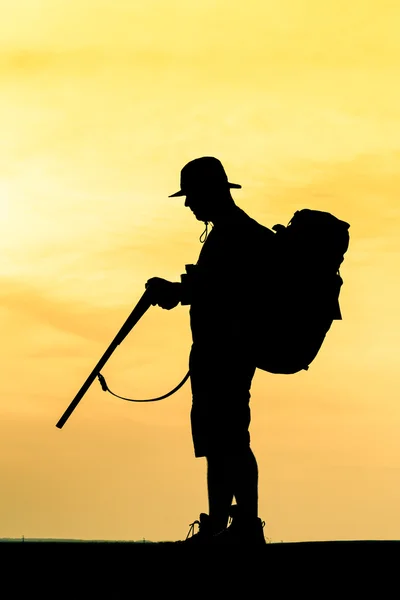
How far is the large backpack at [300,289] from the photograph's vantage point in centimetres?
1102

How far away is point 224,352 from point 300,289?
89 centimetres

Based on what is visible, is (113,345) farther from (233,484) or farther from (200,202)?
(233,484)

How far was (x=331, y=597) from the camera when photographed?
26.3ft

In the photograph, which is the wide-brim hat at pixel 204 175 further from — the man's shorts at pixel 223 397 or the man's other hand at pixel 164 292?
the man's shorts at pixel 223 397

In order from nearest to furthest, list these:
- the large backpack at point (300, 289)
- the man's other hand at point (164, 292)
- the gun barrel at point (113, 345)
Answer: the large backpack at point (300, 289) → the man's other hand at point (164, 292) → the gun barrel at point (113, 345)

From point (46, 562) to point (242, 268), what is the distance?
10.2 ft

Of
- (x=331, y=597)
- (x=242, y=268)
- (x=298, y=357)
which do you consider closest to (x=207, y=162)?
(x=242, y=268)

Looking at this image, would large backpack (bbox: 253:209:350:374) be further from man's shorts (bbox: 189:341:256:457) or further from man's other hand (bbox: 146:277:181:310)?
man's other hand (bbox: 146:277:181:310)

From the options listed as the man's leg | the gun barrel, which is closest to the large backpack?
the man's leg

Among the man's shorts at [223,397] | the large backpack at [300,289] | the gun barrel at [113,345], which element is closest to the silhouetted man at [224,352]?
the man's shorts at [223,397]

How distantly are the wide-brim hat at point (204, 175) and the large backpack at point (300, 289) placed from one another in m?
0.70

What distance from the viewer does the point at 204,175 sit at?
37.6ft

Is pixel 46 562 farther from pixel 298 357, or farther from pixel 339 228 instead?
pixel 339 228

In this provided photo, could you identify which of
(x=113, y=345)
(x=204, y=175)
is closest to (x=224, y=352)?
→ (x=113, y=345)
